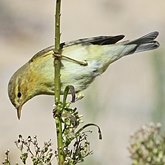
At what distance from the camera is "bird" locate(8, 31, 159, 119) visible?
15.6 feet

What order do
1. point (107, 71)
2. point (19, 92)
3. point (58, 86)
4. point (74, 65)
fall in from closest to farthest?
point (58, 86)
point (74, 65)
point (19, 92)
point (107, 71)

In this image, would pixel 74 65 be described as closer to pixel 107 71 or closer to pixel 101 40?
pixel 101 40

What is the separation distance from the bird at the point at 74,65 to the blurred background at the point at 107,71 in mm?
815

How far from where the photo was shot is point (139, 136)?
3.54 meters

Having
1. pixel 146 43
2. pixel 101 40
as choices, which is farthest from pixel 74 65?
pixel 146 43

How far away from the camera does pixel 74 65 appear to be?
4742mm

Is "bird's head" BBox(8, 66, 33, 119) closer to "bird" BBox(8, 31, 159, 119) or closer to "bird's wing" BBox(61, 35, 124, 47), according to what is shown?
"bird" BBox(8, 31, 159, 119)

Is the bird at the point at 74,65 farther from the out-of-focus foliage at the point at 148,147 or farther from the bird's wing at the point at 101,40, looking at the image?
the out-of-focus foliage at the point at 148,147

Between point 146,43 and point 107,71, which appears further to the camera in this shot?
point 107,71

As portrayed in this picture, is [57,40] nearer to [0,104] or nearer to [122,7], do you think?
[0,104]

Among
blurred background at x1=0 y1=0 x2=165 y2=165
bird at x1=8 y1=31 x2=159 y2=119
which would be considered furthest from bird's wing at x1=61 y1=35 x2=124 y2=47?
blurred background at x1=0 y1=0 x2=165 y2=165

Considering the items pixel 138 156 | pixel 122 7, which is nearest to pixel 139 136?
pixel 138 156

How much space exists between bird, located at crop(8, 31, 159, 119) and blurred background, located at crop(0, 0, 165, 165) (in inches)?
32.1

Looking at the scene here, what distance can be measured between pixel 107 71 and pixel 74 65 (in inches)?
161
